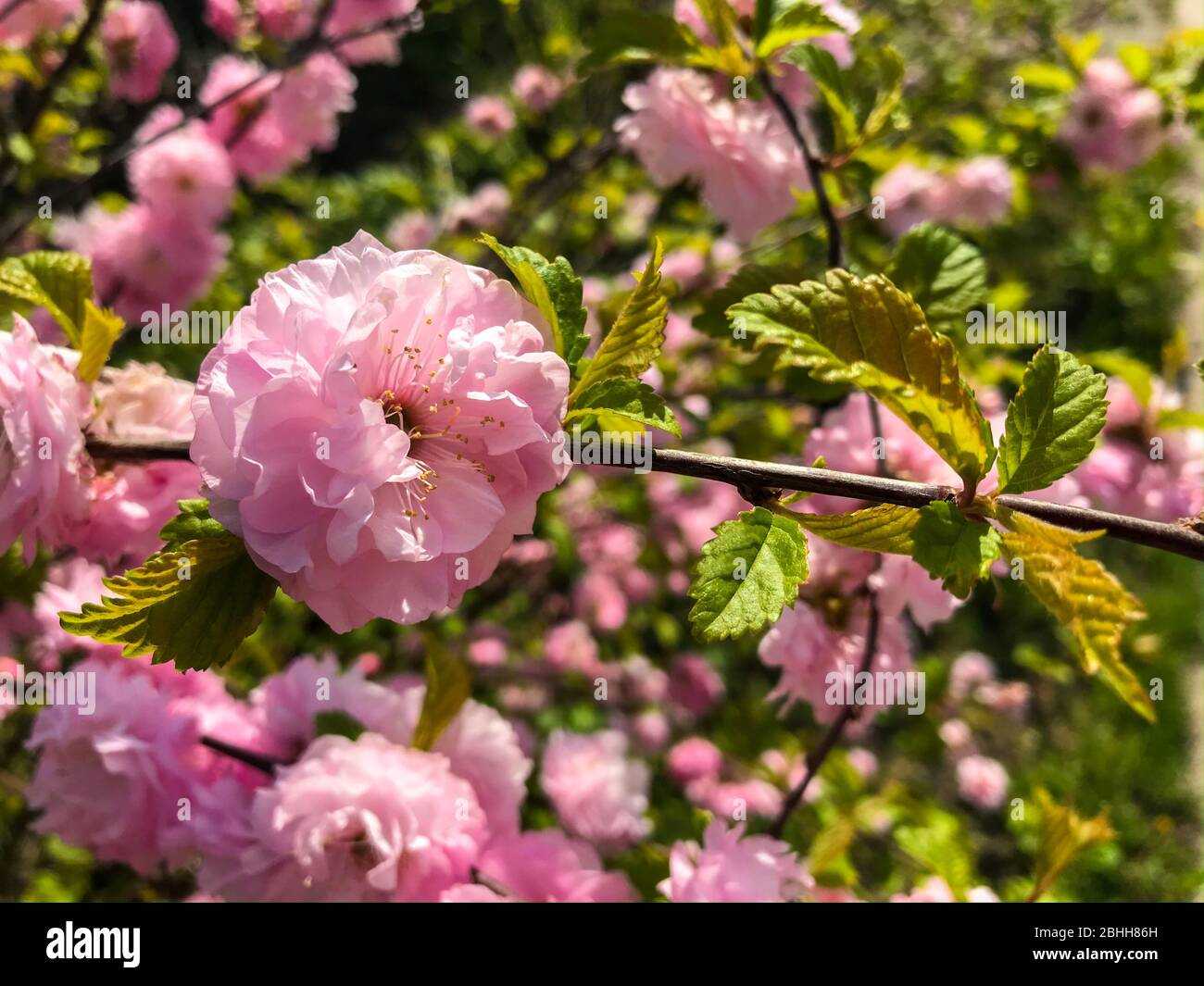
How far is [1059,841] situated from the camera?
0.94 meters

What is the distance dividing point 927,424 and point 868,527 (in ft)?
0.27

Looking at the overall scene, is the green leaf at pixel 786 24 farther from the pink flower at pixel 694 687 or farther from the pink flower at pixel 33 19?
the pink flower at pixel 694 687

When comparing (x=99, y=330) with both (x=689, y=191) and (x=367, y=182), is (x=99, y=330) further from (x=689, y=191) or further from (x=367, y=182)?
(x=367, y=182)

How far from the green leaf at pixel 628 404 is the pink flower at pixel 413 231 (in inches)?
78.3

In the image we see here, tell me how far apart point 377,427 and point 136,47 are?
1749mm

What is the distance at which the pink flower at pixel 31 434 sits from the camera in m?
0.61

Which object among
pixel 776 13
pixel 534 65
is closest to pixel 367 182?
pixel 534 65

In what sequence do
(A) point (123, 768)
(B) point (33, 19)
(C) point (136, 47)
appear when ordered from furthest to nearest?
(C) point (136, 47) < (B) point (33, 19) < (A) point (123, 768)

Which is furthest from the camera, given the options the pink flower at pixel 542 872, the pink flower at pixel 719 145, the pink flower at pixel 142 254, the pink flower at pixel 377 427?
the pink flower at pixel 142 254

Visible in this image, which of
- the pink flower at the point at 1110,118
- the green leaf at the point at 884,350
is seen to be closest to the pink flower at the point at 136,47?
the green leaf at the point at 884,350

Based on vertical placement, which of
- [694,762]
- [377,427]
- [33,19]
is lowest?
[694,762]

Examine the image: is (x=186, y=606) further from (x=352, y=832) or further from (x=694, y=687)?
(x=694, y=687)

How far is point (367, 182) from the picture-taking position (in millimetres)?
4086

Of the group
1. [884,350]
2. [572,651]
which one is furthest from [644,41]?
[572,651]
